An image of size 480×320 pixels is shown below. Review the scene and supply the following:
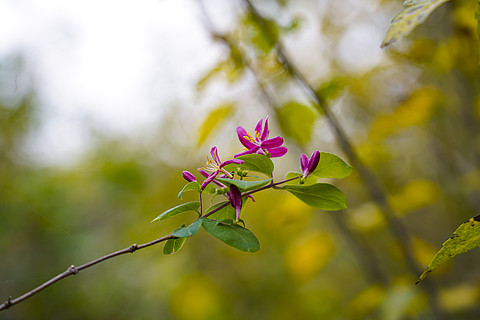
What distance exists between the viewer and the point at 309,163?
0.32 m

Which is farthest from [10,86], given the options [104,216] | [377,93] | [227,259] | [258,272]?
[377,93]

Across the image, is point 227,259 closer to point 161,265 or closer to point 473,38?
point 161,265

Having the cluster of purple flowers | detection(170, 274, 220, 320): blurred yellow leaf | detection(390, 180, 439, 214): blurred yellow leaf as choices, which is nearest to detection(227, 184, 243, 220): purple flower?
the cluster of purple flowers

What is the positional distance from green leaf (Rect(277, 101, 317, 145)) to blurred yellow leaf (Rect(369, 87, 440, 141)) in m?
0.22

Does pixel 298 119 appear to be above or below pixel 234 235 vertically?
above

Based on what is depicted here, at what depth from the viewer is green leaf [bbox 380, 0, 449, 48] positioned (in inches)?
10.2

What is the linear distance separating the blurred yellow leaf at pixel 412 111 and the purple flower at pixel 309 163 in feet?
1.54

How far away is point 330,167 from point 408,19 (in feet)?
0.45

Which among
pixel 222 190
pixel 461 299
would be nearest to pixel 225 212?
pixel 222 190

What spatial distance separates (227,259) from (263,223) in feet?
0.69

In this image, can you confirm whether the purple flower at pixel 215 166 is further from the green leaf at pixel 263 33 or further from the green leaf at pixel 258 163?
the green leaf at pixel 263 33

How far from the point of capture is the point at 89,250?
4.59ft

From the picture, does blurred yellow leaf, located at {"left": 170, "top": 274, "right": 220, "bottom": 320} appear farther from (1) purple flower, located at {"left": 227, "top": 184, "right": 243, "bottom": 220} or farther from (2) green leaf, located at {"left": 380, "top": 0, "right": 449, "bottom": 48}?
(2) green leaf, located at {"left": 380, "top": 0, "right": 449, "bottom": 48}

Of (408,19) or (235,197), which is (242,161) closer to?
(235,197)
